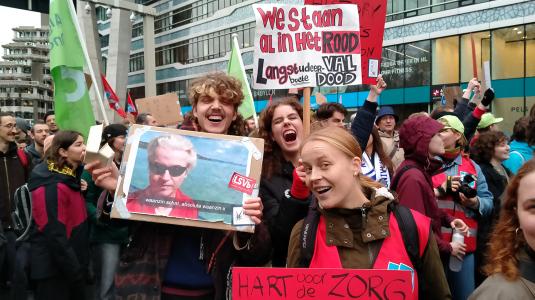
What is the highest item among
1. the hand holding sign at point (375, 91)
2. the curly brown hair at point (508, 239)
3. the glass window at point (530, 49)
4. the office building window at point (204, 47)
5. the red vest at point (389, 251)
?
the office building window at point (204, 47)

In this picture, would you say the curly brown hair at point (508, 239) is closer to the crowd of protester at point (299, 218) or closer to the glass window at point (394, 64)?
the crowd of protester at point (299, 218)

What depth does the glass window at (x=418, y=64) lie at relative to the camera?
27906 millimetres

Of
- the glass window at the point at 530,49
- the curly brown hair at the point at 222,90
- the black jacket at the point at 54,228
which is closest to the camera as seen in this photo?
the curly brown hair at the point at 222,90

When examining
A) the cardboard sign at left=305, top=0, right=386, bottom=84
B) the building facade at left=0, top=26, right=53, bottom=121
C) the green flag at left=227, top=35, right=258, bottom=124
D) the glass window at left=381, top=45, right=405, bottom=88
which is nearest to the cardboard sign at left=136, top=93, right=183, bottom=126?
the green flag at left=227, top=35, right=258, bottom=124

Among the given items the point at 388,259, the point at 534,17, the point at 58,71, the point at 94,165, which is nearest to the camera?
the point at 388,259

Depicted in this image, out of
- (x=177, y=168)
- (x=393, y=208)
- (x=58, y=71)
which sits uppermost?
(x=58, y=71)

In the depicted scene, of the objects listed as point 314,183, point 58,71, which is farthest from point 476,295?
point 58,71

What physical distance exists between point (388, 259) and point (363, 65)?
3.68m

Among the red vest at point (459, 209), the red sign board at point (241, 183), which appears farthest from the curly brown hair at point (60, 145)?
the red vest at point (459, 209)

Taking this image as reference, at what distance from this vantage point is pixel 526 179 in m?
1.70

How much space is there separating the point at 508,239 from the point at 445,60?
Result: 27.2 m

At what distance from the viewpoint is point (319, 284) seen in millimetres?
2047

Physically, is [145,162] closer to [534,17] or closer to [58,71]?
[58,71]

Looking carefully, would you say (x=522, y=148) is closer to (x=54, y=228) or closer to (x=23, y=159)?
(x=54, y=228)
